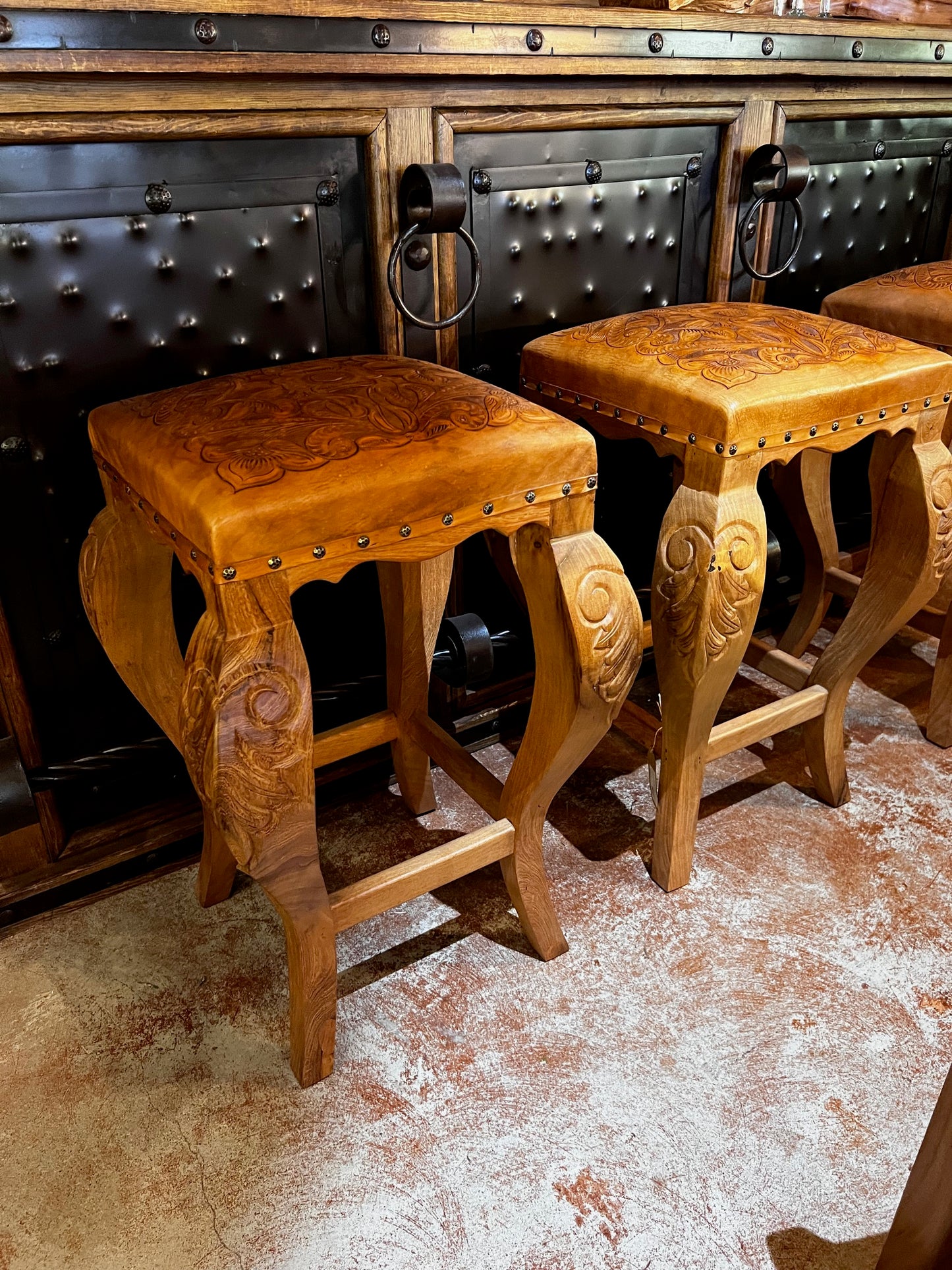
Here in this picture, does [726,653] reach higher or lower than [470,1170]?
higher

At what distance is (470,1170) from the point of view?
1.01 m

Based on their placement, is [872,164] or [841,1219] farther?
[872,164]

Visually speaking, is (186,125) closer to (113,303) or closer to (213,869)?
(113,303)

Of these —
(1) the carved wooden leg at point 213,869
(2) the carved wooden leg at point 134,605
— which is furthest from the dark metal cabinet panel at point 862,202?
(1) the carved wooden leg at point 213,869

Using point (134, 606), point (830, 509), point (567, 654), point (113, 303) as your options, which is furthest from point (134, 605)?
point (830, 509)

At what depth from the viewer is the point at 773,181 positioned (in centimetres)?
154

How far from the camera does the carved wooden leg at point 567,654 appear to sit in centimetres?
Result: 104

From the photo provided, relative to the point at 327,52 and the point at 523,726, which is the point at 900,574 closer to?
the point at 523,726

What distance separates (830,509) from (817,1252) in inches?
50.4

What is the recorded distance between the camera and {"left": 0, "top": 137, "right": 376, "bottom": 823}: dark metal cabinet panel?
3.54 ft

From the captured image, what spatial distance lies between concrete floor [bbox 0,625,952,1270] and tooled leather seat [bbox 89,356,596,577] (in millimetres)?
623

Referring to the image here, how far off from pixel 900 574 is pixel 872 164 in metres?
0.91

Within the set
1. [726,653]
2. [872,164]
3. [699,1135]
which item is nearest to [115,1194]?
[699,1135]

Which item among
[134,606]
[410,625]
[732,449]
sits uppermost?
[732,449]
